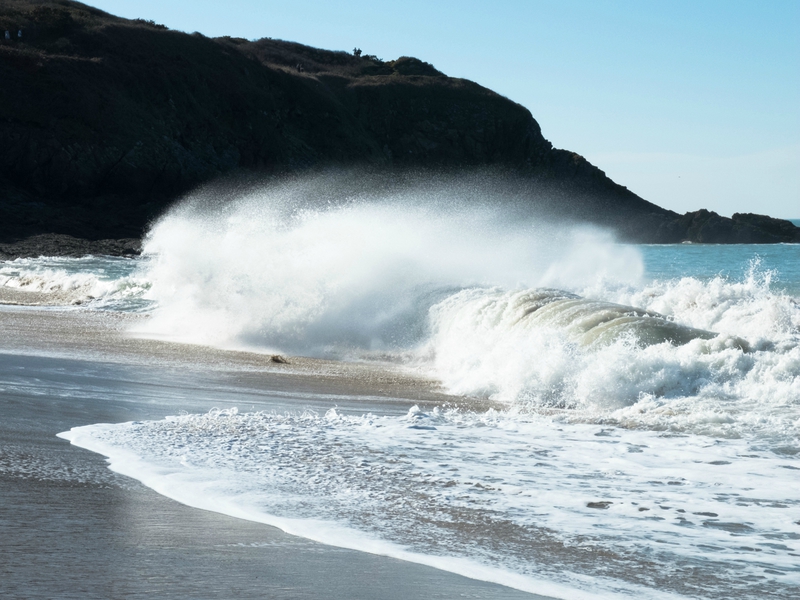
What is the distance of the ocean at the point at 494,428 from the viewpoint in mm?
3910

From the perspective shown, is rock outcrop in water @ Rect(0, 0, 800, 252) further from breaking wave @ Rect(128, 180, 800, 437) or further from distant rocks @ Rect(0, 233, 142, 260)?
breaking wave @ Rect(128, 180, 800, 437)

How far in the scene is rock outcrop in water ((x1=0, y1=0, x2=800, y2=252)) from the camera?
5025cm

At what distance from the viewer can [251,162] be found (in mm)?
65938

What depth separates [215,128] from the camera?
2566 inches

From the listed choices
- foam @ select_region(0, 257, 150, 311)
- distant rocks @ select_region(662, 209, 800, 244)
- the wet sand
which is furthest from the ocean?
distant rocks @ select_region(662, 209, 800, 244)

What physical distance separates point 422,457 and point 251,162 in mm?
62485

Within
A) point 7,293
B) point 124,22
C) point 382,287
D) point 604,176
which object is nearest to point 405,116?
point 604,176

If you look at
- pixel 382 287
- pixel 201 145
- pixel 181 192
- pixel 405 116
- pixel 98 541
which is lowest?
pixel 98 541

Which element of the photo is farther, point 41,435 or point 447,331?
point 447,331

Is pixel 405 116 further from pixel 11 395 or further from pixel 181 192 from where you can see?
pixel 11 395

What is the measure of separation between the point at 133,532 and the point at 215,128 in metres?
64.1

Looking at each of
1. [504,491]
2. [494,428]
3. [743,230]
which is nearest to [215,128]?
[743,230]

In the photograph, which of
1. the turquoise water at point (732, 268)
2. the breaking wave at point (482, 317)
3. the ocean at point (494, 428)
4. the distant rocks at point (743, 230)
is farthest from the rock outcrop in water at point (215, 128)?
the ocean at point (494, 428)

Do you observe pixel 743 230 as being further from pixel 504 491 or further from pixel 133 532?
pixel 133 532
